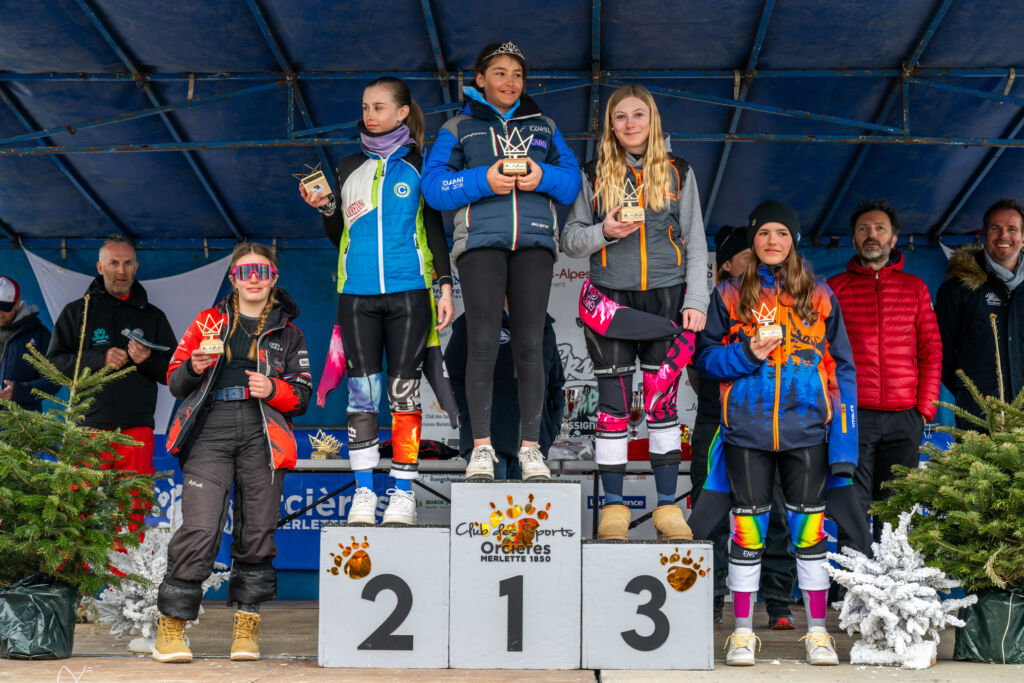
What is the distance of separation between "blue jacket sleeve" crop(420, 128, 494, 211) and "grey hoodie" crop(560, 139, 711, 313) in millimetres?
454

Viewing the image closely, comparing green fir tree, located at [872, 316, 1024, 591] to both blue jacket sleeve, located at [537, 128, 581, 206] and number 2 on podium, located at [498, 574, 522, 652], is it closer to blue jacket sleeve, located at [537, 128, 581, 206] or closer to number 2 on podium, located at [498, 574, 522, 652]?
number 2 on podium, located at [498, 574, 522, 652]

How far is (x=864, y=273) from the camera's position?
4867 mm

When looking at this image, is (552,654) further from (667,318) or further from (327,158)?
(327,158)

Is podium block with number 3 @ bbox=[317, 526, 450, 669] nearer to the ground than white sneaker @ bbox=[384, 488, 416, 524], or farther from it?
nearer to the ground

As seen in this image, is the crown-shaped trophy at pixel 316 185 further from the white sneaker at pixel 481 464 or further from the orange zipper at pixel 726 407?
the orange zipper at pixel 726 407

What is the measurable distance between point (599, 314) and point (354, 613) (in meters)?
1.48

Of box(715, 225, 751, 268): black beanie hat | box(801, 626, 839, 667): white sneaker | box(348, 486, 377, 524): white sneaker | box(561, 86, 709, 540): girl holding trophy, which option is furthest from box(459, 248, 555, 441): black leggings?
box(715, 225, 751, 268): black beanie hat

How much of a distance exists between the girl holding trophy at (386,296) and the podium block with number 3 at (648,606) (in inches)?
31.6

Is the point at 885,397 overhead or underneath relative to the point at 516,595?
overhead

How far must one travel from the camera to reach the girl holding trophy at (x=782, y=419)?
3541 mm

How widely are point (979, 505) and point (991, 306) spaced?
2.03 meters

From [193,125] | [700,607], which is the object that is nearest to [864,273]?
[700,607]

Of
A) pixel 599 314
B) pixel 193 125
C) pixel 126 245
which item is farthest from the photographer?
pixel 193 125

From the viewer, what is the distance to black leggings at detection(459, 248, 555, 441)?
3.72 metres
